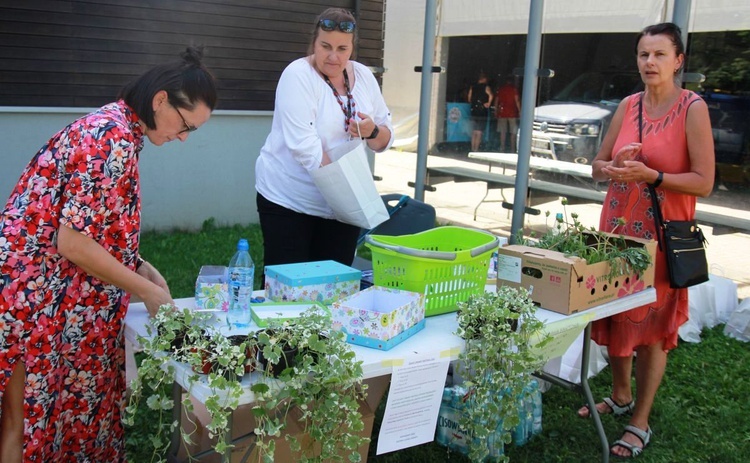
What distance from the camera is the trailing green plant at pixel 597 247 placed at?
2.76 meters

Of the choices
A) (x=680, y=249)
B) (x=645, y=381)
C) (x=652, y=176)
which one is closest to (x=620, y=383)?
(x=645, y=381)

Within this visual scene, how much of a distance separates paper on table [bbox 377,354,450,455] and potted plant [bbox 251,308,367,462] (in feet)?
0.55

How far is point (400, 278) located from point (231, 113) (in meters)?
5.20

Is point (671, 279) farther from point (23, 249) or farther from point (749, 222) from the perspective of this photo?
point (23, 249)

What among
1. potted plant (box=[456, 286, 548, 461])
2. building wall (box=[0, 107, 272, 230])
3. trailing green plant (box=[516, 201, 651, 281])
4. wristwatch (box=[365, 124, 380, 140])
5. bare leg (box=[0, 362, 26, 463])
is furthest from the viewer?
building wall (box=[0, 107, 272, 230])

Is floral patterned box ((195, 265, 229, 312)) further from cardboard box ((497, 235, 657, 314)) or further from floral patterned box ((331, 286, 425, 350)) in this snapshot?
cardboard box ((497, 235, 657, 314))

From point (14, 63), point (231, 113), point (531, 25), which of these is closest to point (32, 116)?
point (14, 63)

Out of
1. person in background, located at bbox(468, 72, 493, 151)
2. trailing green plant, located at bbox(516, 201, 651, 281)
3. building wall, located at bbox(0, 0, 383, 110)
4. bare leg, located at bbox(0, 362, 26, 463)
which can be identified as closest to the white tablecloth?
trailing green plant, located at bbox(516, 201, 651, 281)

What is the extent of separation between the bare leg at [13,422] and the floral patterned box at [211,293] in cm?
55

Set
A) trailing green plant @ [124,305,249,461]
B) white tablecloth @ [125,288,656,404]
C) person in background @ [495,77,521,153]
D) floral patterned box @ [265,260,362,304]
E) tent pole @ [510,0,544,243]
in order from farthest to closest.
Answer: person in background @ [495,77,521,153]
tent pole @ [510,0,544,243]
floral patterned box @ [265,260,362,304]
white tablecloth @ [125,288,656,404]
trailing green plant @ [124,305,249,461]

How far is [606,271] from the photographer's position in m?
2.75

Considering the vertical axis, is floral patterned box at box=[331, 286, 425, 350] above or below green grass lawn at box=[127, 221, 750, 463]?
above

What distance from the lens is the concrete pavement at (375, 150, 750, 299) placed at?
4.70 meters

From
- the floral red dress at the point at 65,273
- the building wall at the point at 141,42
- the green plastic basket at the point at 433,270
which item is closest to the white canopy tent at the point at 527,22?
the building wall at the point at 141,42
